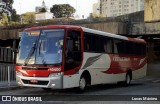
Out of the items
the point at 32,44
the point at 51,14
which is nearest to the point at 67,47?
the point at 32,44

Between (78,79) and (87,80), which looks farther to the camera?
(87,80)

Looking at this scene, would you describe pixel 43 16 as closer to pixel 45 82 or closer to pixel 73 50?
pixel 73 50

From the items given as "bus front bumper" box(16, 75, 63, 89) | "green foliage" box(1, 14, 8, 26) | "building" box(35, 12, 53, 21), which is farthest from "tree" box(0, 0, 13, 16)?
"bus front bumper" box(16, 75, 63, 89)

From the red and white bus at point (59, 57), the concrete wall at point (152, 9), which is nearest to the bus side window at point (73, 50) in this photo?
the red and white bus at point (59, 57)

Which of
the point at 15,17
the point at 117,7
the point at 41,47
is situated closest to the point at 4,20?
the point at 15,17

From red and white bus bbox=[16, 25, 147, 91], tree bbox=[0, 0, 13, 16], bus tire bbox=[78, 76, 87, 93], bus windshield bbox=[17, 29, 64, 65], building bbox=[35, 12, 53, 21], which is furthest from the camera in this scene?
building bbox=[35, 12, 53, 21]

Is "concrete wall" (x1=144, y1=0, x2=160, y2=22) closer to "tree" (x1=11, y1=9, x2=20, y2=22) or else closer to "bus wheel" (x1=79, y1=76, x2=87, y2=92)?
"bus wheel" (x1=79, y1=76, x2=87, y2=92)

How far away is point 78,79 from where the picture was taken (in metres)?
16.6

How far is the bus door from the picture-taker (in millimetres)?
15849

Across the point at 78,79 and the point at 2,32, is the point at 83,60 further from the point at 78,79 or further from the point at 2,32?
the point at 2,32

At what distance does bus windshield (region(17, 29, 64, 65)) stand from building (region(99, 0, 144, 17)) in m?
103

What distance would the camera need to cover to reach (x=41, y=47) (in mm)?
15852

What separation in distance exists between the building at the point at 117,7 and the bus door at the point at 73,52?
102 meters

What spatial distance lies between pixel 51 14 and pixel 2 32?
7413 cm
